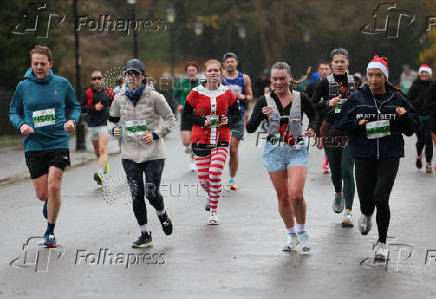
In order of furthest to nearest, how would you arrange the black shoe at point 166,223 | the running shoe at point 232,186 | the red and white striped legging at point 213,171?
the running shoe at point 232,186, the red and white striped legging at point 213,171, the black shoe at point 166,223

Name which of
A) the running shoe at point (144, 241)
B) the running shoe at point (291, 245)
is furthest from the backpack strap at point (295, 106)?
the running shoe at point (144, 241)

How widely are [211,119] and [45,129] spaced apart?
236cm

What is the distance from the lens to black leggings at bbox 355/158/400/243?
786cm

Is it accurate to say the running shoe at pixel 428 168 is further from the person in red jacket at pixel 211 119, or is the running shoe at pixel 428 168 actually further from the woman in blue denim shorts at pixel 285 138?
the woman in blue denim shorts at pixel 285 138

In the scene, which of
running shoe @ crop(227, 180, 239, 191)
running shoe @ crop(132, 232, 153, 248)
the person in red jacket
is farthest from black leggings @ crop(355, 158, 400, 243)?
running shoe @ crop(227, 180, 239, 191)

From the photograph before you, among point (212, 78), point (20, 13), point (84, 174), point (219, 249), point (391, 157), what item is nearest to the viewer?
point (391, 157)

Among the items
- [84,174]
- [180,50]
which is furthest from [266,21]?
[84,174]

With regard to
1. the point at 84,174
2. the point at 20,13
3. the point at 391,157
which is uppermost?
the point at 20,13

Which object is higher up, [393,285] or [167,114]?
[167,114]

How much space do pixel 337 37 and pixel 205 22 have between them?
13.5 m

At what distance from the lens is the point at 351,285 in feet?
22.7

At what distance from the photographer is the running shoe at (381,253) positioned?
7.80 m

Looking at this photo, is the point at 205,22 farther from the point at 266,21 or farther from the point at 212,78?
the point at 212,78

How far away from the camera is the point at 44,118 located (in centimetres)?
879
